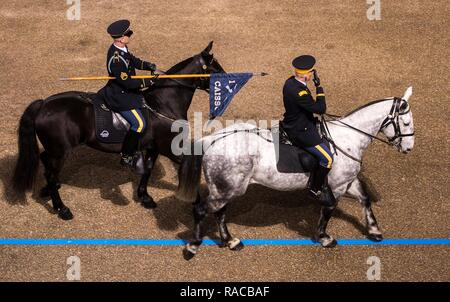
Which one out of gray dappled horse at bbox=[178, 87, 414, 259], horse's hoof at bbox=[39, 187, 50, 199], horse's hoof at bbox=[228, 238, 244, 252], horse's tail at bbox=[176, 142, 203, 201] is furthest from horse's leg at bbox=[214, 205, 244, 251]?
horse's hoof at bbox=[39, 187, 50, 199]

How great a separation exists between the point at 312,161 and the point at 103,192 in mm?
4612

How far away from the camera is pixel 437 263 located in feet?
31.5

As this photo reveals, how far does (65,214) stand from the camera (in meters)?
10.7

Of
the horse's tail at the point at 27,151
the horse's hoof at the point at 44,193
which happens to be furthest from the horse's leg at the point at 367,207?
the horse's hoof at the point at 44,193

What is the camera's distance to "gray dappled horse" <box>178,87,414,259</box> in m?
9.21

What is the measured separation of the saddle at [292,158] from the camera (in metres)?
9.21

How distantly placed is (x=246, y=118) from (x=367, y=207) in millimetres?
4528

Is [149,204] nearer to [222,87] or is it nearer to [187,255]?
[187,255]

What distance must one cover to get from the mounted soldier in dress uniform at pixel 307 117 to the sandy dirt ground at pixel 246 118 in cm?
148

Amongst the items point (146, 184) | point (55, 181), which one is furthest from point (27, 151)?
point (146, 184)

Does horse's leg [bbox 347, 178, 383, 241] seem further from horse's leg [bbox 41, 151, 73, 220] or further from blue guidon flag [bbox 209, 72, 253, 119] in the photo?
horse's leg [bbox 41, 151, 73, 220]

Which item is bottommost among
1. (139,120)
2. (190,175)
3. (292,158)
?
(190,175)

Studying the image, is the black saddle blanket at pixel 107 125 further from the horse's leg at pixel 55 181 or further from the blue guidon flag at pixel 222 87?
the blue guidon flag at pixel 222 87

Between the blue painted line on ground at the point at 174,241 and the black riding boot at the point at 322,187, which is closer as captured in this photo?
the black riding boot at the point at 322,187
